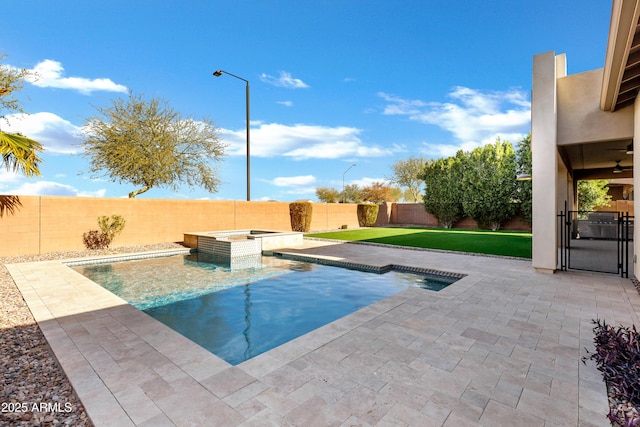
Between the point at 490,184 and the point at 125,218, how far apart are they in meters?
19.6

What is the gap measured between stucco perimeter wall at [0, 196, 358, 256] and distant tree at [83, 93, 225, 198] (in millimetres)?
3685

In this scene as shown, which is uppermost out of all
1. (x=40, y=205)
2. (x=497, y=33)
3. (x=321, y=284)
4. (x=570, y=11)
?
(x=497, y=33)

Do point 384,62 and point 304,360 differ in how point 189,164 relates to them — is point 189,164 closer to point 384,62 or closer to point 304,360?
point 384,62

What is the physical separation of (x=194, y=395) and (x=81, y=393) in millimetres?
908

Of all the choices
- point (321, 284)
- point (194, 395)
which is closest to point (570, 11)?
point (321, 284)

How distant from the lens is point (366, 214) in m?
22.0

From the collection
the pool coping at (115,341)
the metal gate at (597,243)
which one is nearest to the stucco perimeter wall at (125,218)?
the pool coping at (115,341)

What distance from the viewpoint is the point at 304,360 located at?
292 centimetres

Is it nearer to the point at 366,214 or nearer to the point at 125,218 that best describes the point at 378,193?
the point at 366,214

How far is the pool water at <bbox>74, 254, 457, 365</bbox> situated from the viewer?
13.6 feet

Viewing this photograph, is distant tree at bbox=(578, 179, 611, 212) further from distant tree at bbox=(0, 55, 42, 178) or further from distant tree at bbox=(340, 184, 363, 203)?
distant tree at bbox=(0, 55, 42, 178)

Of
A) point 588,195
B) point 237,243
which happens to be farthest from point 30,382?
point 588,195

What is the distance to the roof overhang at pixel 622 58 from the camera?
3508 mm

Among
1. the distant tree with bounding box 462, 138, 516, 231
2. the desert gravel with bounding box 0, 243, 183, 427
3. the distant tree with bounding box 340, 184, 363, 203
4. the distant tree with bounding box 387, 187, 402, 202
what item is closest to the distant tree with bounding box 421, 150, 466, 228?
the distant tree with bounding box 462, 138, 516, 231
